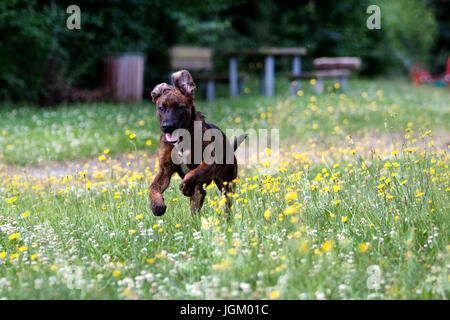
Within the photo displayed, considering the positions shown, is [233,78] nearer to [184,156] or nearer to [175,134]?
[184,156]

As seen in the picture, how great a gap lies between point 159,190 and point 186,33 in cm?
1575

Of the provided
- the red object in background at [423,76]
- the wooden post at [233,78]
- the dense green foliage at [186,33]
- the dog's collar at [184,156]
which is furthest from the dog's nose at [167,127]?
the red object in background at [423,76]

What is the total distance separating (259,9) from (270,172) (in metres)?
19.6

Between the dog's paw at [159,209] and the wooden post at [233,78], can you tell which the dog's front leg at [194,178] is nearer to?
the dog's paw at [159,209]

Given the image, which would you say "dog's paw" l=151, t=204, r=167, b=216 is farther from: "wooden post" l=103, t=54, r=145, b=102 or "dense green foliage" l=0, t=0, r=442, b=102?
"wooden post" l=103, t=54, r=145, b=102

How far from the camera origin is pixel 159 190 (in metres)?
3.94

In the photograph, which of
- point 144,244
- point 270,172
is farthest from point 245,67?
point 144,244

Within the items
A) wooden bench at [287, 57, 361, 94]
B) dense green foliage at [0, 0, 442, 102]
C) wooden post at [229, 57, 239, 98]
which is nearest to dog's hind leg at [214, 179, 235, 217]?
dense green foliage at [0, 0, 442, 102]

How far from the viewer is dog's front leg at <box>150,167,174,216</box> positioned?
3746 mm

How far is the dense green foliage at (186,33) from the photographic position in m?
15.0
